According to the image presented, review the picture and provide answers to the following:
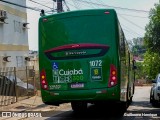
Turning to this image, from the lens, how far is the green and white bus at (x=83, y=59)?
454 inches

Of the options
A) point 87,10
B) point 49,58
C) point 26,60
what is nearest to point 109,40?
point 87,10

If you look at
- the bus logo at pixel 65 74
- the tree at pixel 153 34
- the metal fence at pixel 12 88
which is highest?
the tree at pixel 153 34

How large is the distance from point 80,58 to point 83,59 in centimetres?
11

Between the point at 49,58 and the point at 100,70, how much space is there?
1711 millimetres

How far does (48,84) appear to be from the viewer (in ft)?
39.3

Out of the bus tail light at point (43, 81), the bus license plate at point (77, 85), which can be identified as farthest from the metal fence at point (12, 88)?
the bus license plate at point (77, 85)

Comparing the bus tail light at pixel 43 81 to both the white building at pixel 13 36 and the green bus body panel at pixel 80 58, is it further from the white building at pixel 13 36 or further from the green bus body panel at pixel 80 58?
the white building at pixel 13 36

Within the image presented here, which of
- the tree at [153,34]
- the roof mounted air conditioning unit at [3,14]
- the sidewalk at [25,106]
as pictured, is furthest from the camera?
the roof mounted air conditioning unit at [3,14]

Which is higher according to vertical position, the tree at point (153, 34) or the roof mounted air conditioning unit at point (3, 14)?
the roof mounted air conditioning unit at point (3, 14)

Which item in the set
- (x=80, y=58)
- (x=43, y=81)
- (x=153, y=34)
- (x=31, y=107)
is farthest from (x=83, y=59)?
(x=153, y=34)

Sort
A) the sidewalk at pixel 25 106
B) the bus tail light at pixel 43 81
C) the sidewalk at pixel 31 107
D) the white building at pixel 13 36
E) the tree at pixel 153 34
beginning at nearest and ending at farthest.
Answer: the bus tail light at pixel 43 81
the sidewalk at pixel 31 107
the sidewalk at pixel 25 106
the tree at pixel 153 34
the white building at pixel 13 36

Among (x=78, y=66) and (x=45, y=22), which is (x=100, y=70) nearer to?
(x=78, y=66)

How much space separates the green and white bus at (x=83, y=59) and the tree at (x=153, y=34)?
47.7 feet

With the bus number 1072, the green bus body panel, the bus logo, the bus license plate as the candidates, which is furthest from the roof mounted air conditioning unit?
the bus number 1072
